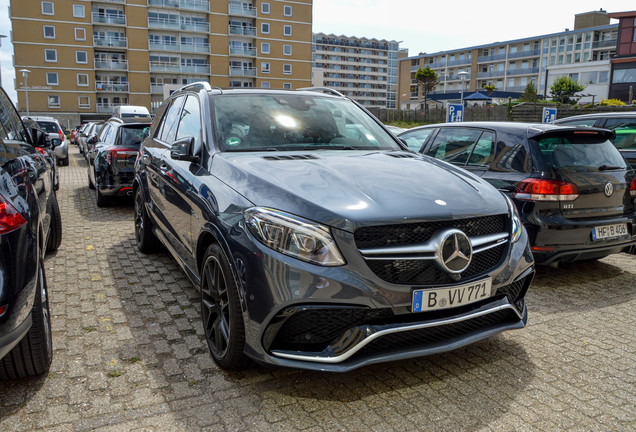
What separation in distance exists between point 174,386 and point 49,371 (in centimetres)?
83

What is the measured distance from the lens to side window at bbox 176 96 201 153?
400 cm

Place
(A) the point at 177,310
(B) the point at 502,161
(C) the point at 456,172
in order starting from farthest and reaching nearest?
(B) the point at 502,161 → (A) the point at 177,310 → (C) the point at 456,172

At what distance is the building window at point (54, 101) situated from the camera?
60.9 m

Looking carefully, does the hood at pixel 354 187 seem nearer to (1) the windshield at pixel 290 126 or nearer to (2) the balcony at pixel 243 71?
(1) the windshield at pixel 290 126

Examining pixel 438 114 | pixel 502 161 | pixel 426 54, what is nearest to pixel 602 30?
pixel 426 54

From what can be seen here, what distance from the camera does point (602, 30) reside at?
89.8 metres

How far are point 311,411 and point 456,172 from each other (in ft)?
Answer: 6.09

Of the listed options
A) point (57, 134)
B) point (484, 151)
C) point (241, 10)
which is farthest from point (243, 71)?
point (484, 151)

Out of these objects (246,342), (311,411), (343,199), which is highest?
(343,199)

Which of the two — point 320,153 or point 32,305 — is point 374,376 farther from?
point 32,305

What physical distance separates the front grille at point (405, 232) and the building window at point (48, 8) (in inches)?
2752

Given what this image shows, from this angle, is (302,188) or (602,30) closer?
(302,188)

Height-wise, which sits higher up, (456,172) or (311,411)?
(456,172)

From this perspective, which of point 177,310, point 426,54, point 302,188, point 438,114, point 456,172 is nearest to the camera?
point 302,188
